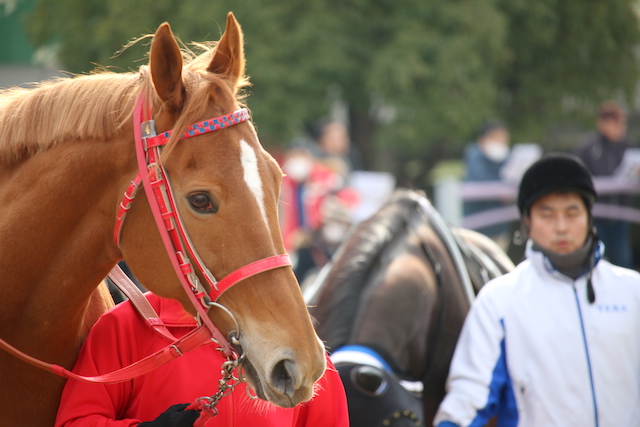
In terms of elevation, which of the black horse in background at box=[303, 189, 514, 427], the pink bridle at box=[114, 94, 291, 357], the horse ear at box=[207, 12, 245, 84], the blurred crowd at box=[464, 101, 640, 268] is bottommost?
the blurred crowd at box=[464, 101, 640, 268]

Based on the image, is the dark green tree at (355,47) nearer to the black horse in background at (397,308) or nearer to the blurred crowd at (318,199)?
the blurred crowd at (318,199)

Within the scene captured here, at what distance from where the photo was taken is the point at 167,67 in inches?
64.2

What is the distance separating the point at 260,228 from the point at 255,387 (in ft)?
1.20

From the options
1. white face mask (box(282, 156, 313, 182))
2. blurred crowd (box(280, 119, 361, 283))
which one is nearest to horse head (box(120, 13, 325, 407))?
blurred crowd (box(280, 119, 361, 283))

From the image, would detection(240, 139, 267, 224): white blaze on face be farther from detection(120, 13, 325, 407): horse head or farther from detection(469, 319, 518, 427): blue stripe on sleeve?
detection(469, 319, 518, 427): blue stripe on sleeve

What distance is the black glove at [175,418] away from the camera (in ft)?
5.23

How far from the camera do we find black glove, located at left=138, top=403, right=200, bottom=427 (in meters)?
1.59

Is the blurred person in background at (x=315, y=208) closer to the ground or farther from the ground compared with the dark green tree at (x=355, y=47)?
closer to the ground

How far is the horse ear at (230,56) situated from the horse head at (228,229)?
0.09 meters

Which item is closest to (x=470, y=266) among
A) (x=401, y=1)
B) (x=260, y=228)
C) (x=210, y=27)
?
(x=260, y=228)

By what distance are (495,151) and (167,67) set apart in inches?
334

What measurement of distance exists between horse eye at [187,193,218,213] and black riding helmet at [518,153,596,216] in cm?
159

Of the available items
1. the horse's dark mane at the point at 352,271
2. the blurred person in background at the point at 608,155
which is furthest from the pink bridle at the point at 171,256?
the blurred person in background at the point at 608,155

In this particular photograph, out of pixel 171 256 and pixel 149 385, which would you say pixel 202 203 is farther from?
pixel 149 385
